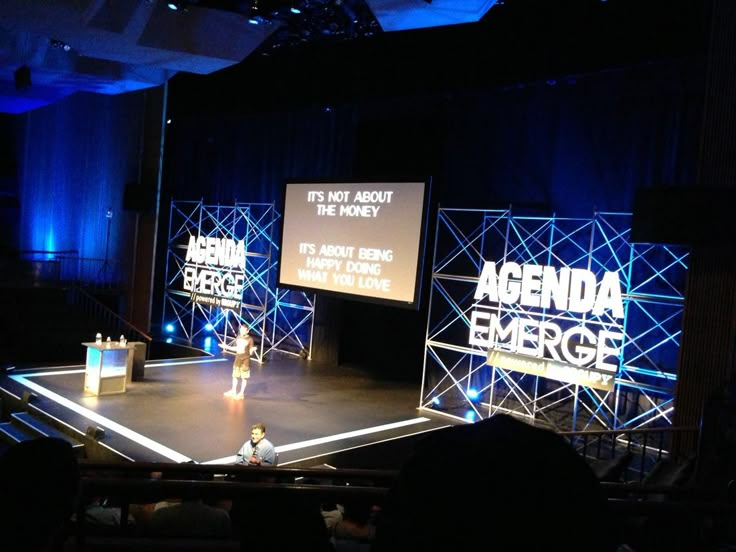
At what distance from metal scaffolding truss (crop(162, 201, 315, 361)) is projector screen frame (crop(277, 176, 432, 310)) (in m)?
1.76

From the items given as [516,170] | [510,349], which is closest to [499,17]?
[516,170]

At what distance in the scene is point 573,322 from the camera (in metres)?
10.5

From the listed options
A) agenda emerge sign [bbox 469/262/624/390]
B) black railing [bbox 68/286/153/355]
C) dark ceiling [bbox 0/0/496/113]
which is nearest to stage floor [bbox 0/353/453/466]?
agenda emerge sign [bbox 469/262/624/390]

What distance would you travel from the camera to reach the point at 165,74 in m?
14.0

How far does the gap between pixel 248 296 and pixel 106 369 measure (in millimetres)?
5838

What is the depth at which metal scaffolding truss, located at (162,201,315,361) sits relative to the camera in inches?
595

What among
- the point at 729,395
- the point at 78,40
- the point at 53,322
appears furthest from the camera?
the point at 53,322

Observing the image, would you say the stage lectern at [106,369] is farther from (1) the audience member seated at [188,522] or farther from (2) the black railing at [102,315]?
(1) the audience member seated at [188,522]

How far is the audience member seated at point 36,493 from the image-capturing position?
1681mm

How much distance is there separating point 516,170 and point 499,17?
7.69 feet

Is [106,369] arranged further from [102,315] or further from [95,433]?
[102,315]

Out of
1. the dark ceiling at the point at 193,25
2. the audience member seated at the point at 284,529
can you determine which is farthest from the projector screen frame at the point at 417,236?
the audience member seated at the point at 284,529

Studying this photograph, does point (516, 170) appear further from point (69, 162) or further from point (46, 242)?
point (46, 242)

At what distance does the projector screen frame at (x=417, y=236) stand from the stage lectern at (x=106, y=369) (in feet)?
11.0
